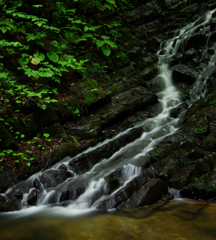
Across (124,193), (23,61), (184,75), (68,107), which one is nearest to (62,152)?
(68,107)

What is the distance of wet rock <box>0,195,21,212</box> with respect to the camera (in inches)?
173

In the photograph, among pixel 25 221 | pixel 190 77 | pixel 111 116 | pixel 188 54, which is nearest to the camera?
pixel 25 221

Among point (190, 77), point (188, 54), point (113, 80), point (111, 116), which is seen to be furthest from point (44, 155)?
point (188, 54)

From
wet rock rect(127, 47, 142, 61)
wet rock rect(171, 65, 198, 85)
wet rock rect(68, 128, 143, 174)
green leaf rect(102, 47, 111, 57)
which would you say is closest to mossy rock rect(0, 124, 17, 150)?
wet rock rect(68, 128, 143, 174)

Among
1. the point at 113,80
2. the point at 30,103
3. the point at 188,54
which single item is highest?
the point at 188,54

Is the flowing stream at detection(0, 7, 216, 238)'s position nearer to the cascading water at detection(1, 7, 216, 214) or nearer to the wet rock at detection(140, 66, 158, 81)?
the cascading water at detection(1, 7, 216, 214)

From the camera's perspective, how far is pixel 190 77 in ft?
34.6

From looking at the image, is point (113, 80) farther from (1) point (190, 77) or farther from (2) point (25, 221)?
(2) point (25, 221)

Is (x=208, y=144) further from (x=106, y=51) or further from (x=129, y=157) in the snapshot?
(x=106, y=51)

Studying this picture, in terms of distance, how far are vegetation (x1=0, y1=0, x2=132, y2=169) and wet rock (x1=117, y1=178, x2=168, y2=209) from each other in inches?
113

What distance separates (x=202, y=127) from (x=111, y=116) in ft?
10.6

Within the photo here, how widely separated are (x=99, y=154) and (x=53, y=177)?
163 centimetres

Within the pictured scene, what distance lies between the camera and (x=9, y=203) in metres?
4.48

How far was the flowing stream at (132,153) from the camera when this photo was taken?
15.2 feet
